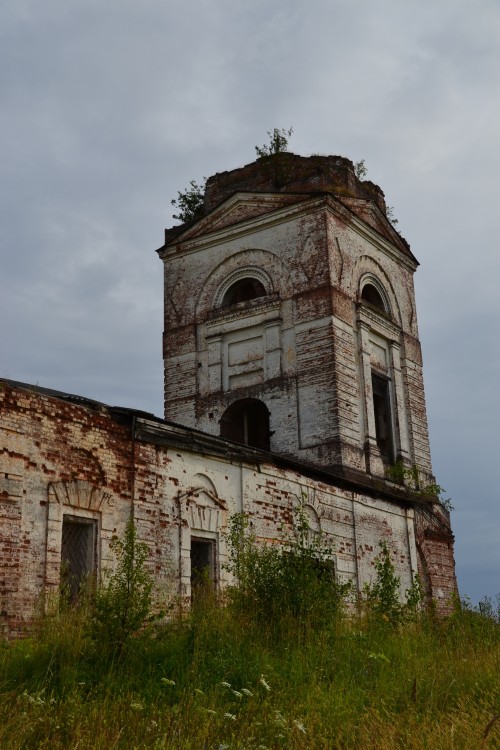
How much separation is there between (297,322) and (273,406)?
2.15 meters

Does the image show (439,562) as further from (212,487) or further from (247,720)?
(247,720)

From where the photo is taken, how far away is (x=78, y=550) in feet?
35.8

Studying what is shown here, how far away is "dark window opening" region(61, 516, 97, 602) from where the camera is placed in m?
10.7

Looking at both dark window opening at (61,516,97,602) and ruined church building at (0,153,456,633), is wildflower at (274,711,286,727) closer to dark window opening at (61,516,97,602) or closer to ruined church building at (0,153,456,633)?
dark window opening at (61,516,97,602)

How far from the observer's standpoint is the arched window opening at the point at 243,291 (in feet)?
73.2

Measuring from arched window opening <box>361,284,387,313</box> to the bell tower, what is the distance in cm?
4

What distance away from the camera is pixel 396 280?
2381cm

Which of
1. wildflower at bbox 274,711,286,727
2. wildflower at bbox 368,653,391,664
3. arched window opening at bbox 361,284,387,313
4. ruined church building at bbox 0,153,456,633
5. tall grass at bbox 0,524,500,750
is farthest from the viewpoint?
arched window opening at bbox 361,284,387,313

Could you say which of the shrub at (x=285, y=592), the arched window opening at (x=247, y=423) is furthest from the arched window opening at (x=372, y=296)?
the shrub at (x=285, y=592)

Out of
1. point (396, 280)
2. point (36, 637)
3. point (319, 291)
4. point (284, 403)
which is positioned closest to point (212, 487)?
point (36, 637)

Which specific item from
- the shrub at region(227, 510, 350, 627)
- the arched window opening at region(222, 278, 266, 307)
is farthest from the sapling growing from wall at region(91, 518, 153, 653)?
the arched window opening at region(222, 278, 266, 307)

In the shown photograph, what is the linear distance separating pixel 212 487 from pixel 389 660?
511 centimetres

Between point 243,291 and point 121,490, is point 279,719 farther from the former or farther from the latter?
point 243,291

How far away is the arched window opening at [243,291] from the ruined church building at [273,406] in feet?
0.13
